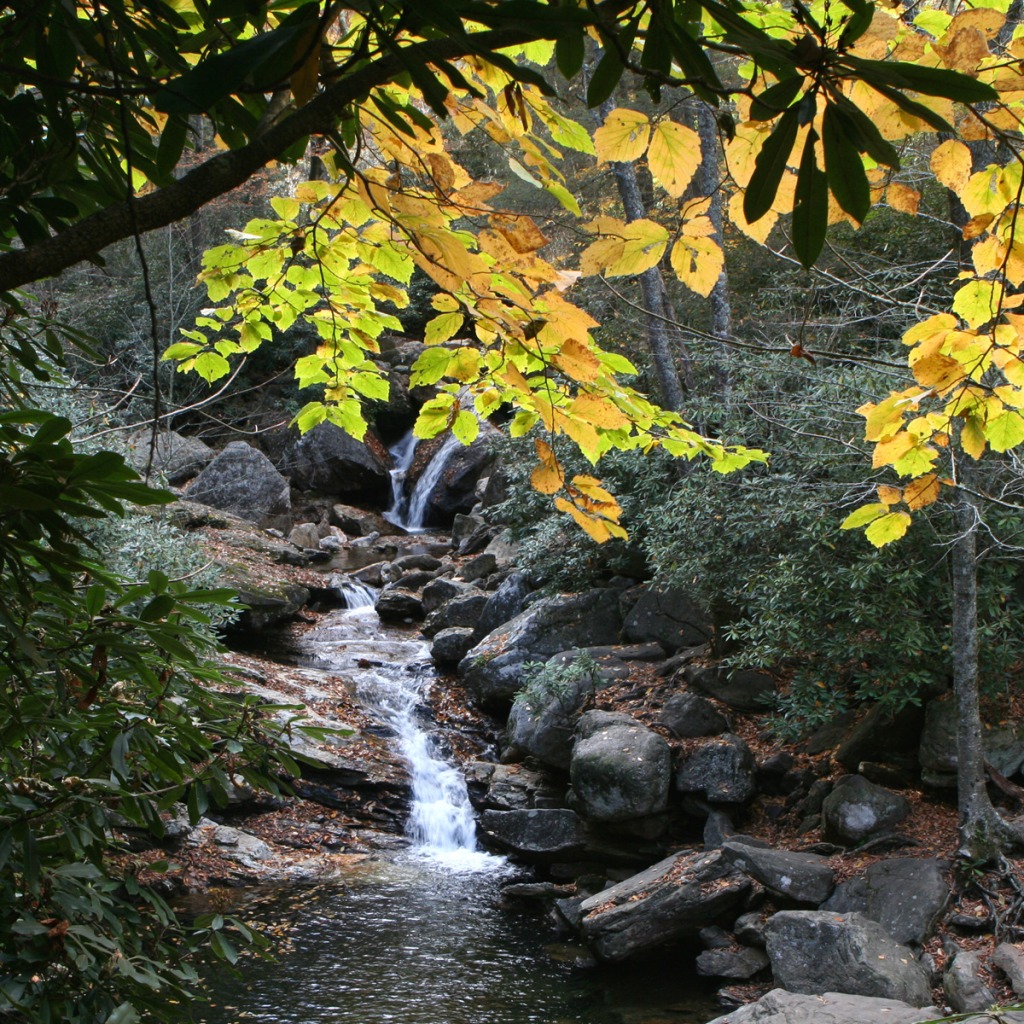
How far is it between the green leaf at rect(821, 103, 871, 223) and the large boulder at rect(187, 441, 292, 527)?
16.8 metres

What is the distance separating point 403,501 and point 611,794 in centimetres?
1297

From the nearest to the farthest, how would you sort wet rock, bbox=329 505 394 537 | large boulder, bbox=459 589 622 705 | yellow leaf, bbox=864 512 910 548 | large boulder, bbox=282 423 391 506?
yellow leaf, bbox=864 512 910 548
large boulder, bbox=459 589 622 705
wet rock, bbox=329 505 394 537
large boulder, bbox=282 423 391 506

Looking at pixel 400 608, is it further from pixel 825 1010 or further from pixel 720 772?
pixel 825 1010

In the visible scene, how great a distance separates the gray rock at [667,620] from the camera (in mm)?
9570

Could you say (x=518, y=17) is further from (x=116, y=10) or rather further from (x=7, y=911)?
(x=7, y=911)

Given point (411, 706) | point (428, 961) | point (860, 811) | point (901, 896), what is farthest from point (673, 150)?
point (411, 706)

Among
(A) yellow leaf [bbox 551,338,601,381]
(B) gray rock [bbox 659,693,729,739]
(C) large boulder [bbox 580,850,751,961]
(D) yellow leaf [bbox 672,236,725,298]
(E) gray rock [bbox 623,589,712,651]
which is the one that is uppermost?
(D) yellow leaf [bbox 672,236,725,298]

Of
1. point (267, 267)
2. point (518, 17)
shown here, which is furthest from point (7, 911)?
point (518, 17)

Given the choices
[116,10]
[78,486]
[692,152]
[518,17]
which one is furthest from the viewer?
[692,152]

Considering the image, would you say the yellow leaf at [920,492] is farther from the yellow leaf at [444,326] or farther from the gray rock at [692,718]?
the gray rock at [692,718]

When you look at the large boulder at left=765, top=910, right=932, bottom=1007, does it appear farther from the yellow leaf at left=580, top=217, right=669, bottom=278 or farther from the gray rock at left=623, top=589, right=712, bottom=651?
the yellow leaf at left=580, top=217, right=669, bottom=278

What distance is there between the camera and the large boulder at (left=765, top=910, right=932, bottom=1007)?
511 centimetres

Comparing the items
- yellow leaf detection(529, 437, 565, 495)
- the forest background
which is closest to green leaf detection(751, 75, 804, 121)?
the forest background

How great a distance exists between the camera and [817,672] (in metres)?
6.89
